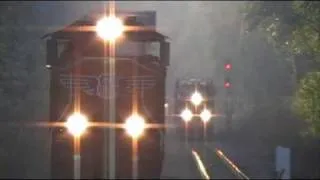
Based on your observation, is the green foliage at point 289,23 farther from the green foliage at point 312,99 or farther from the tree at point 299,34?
the green foliage at point 312,99

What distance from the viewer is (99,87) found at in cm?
1255

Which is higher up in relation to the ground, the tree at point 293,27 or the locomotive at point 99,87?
the tree at point 293,27

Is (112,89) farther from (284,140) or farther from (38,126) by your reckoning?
(284,140)

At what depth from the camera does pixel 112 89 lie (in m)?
12.7

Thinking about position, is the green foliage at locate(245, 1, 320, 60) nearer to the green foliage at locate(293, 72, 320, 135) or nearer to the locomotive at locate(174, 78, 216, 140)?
the green foliage at locate(293, 72, 320, 135)

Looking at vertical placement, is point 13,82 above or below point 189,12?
below

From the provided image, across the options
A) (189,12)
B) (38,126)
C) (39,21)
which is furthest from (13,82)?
(189,12)

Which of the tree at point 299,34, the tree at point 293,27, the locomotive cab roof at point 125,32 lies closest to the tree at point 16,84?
the locomotive cab roof at point 125,32

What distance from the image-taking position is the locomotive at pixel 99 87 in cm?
1262

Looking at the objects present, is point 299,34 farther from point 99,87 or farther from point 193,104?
point 193,104

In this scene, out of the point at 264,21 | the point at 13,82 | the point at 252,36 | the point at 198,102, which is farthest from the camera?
the point at 252,36

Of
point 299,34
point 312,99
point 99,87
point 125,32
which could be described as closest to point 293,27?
point 299,34

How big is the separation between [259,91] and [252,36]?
3.59m

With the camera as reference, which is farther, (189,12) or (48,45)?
(189,12)
